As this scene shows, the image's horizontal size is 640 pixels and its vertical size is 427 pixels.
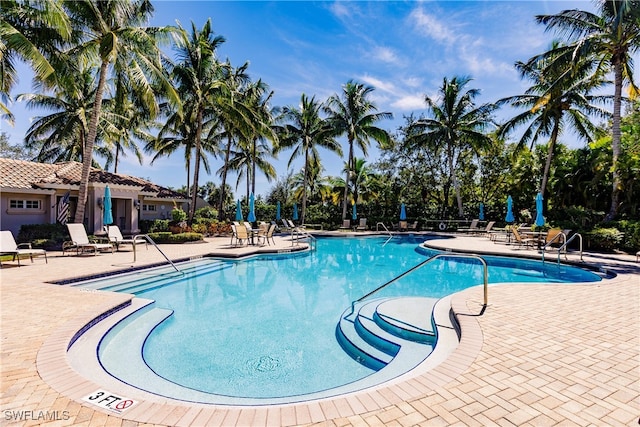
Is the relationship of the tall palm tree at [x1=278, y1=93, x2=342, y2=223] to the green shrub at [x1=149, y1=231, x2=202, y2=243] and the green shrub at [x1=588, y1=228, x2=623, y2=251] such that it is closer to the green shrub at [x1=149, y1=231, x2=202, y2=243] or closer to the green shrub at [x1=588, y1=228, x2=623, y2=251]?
the green shrub at [x1=149, y1=231, x2=202, y2=243]

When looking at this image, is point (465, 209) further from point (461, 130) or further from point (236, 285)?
point (236, 285)

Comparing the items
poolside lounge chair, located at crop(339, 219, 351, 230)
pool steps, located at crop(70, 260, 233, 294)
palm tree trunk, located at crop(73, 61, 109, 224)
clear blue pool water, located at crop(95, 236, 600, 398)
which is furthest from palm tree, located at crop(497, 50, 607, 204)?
palm tree trunk, located at crop(73, 61, 109, 224)

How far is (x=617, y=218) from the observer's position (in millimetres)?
13750

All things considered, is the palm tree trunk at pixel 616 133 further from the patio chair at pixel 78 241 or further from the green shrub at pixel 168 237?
the patio chair at pixel 78 241

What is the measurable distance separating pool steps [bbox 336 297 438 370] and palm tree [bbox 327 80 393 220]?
19820mm

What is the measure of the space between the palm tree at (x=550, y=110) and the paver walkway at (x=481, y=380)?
54.0ft

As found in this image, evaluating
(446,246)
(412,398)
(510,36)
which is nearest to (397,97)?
(510,36)

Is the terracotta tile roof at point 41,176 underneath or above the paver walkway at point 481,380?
above

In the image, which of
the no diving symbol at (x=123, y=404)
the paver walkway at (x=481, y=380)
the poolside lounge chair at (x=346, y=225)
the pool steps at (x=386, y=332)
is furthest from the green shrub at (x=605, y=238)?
the no diving symbol at (x=123, y=404)

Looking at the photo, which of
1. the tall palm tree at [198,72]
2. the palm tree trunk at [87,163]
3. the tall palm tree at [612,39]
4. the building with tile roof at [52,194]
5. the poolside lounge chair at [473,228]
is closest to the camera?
the tall palm tree at [612,39]

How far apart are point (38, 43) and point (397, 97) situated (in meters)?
21.3

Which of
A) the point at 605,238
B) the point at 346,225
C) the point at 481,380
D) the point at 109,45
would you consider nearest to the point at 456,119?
the point at 346,225

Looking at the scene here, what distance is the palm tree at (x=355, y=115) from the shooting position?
2425cm

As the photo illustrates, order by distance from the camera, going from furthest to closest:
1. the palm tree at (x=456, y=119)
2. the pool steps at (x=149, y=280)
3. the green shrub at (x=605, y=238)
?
the palm tree at (x=456, y=119) < the green shrub at (x=605, y=238) < the pool steps at (x=149, y=280)
